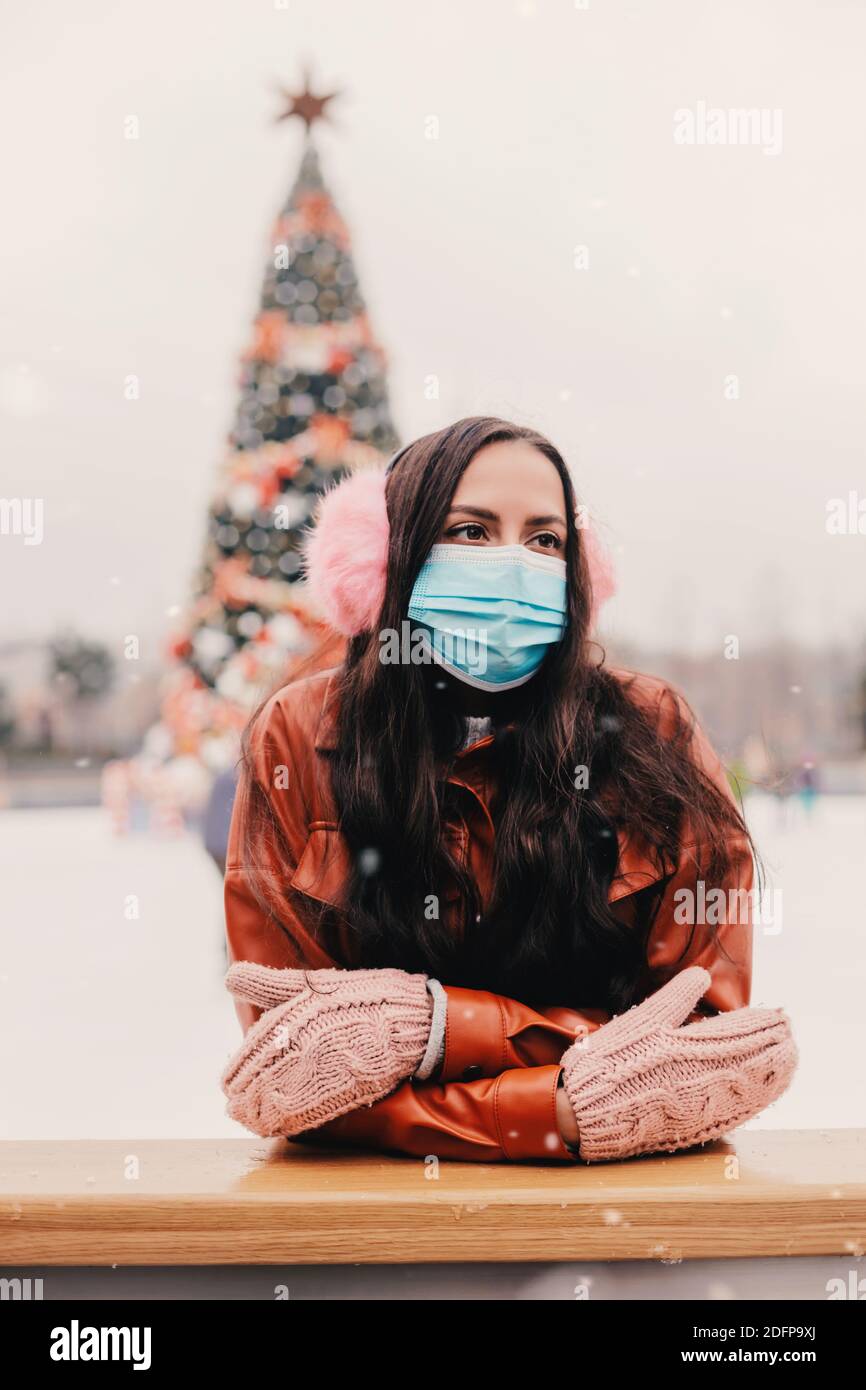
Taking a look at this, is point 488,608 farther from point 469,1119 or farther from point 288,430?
point 288,430

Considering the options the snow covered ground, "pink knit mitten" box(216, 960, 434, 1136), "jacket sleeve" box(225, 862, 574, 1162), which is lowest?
the snow covered ground

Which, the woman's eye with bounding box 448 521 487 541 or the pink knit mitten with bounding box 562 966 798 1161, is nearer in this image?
the pink knit mitten with bounding box 562 966 798 1161

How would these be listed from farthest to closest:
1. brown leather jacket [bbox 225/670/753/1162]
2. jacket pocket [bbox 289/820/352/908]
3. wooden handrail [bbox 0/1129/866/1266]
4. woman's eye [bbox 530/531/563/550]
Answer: woman's eye [bbox 530/531/563/550] → jacket pocket [bbox 289/820/352/908] → brown leather jacket [bbox 225/670/753/1162] → wooden handrail [bbox 0/1129/866/1266]

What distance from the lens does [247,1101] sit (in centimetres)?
142

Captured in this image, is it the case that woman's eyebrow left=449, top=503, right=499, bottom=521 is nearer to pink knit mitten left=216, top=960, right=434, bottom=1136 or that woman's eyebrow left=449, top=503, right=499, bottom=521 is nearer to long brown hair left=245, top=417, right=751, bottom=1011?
long brown hair left=245, top=417, right=751, bottom=1011

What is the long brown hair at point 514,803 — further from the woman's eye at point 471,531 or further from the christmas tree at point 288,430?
the christmas tree at point 288,430

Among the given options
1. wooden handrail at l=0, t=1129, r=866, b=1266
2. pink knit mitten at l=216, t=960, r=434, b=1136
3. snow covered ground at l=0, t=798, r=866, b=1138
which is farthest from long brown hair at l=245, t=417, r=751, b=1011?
snow covered ground at l=0, t=798, r=866, b=1138

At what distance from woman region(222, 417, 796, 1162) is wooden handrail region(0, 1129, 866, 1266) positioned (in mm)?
76

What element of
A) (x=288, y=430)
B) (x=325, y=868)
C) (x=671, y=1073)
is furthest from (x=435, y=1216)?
(x=288, y=430)

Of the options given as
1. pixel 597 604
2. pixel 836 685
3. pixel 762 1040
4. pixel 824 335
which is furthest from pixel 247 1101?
pixel 836 685

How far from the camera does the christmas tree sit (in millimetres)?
4613

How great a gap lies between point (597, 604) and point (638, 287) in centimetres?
350
